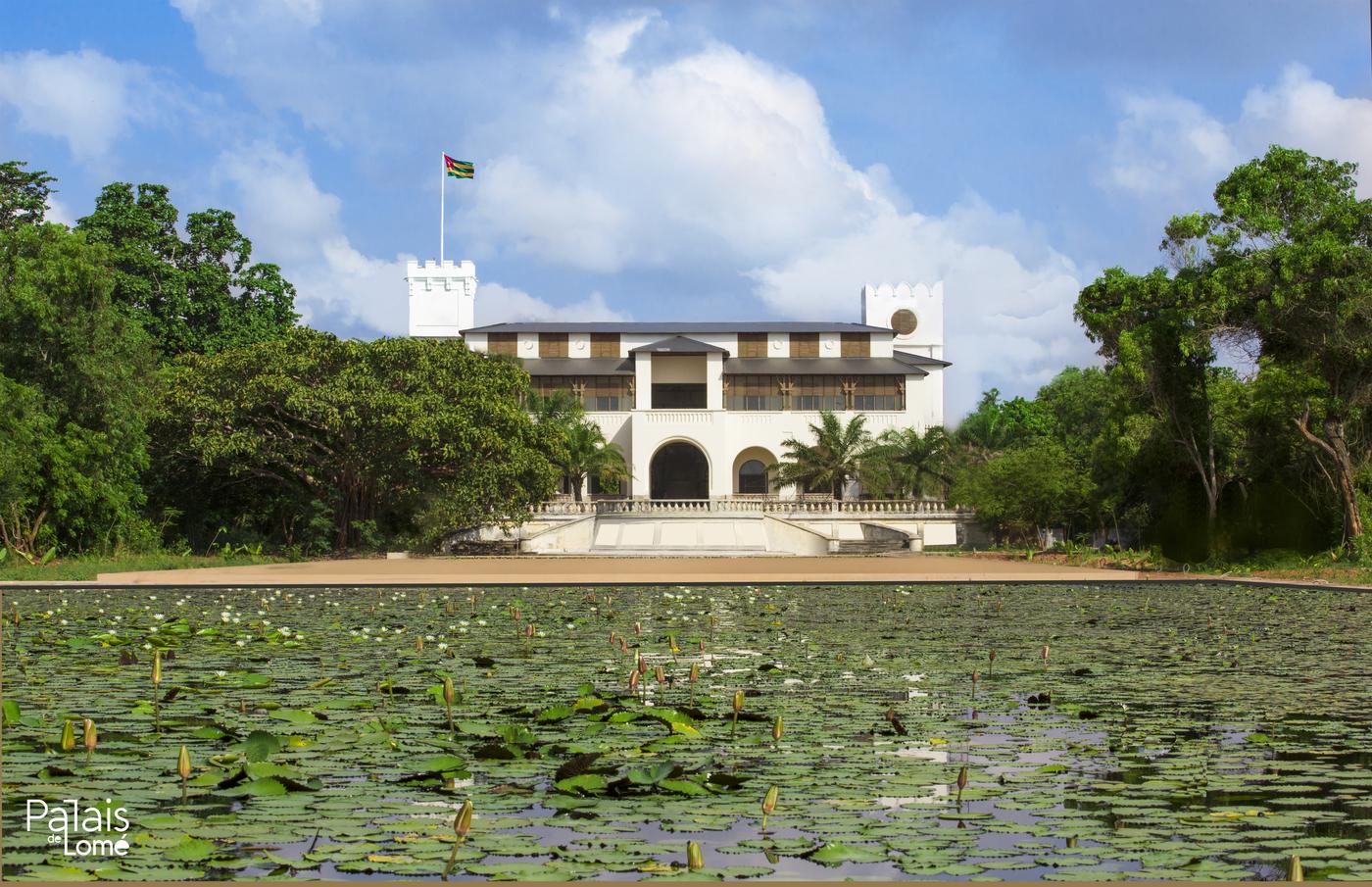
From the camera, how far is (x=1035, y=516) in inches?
1791

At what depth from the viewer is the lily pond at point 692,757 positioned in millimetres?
3947

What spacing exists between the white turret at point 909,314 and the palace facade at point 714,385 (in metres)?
3.16

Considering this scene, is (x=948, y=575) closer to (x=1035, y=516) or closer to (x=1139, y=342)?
(x=1139, y=342)

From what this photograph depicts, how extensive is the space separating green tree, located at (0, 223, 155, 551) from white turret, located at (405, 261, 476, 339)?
42521 millimetres

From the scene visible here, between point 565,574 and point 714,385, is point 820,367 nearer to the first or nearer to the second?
point 714,385

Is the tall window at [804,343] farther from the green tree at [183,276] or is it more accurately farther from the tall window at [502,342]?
the green tree at [183,276]

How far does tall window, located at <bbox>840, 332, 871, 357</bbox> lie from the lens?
229ft

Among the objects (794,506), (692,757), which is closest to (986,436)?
(794,506)

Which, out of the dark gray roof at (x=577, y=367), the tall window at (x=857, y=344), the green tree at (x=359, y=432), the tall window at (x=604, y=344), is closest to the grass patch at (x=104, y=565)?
the green tree at (x=359, y=432)

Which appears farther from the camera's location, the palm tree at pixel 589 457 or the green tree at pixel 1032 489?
the palm tree at pixel 589 457

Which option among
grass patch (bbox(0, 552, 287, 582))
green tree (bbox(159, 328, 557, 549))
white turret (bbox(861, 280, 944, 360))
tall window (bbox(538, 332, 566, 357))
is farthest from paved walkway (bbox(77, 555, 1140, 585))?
white turret (bbox(861, 280, 944, 360))

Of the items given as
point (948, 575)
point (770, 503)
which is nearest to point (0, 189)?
point (770, 503)

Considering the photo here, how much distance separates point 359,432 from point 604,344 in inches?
1342

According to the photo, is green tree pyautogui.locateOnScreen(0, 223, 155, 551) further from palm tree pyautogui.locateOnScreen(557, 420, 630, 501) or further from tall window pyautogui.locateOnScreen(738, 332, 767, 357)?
tall window pyautogui.locateOnScreen(738, 332, 767, 357)
